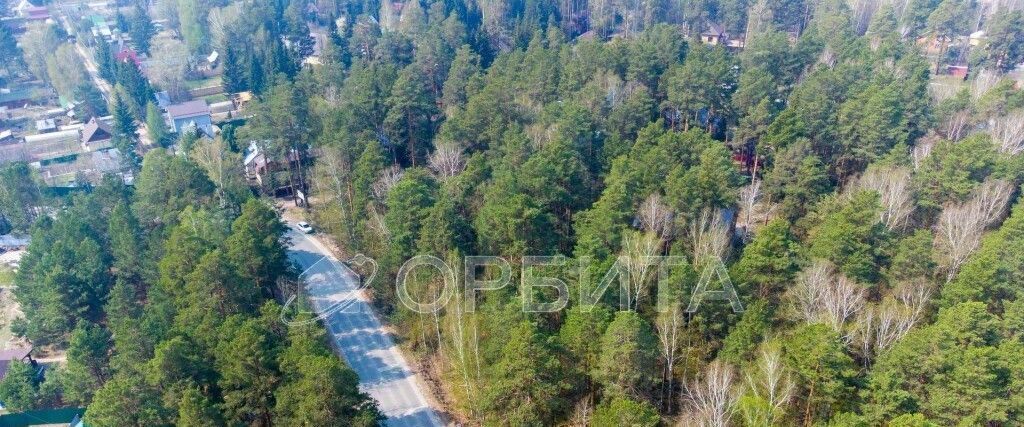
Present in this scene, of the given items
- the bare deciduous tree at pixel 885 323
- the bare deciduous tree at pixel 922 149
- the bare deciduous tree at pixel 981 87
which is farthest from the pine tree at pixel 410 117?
the bare deciduous tree at pixel 981 87

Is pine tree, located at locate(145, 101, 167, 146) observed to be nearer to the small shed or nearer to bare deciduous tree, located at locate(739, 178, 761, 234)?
the small shed

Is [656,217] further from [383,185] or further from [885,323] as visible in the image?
[383,185]

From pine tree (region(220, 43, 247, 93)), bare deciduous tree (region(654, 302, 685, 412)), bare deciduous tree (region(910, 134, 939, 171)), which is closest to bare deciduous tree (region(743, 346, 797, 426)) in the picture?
bare deciduous tree (region(654, 302, 685, 412))

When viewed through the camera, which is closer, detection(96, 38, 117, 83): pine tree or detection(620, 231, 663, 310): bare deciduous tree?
detection(620, 231, 663, 310): bare deciduous tree

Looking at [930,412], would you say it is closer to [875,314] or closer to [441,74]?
[875,314]

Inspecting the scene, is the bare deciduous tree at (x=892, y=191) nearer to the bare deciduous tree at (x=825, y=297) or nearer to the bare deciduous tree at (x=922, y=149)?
the bare deciduous tree at (x=922, y=149)

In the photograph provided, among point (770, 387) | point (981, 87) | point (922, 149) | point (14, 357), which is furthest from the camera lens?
point (981, 87)

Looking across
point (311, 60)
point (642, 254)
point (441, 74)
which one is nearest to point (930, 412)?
point (642, 254)

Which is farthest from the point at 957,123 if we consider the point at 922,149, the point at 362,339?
the point at 362,339
